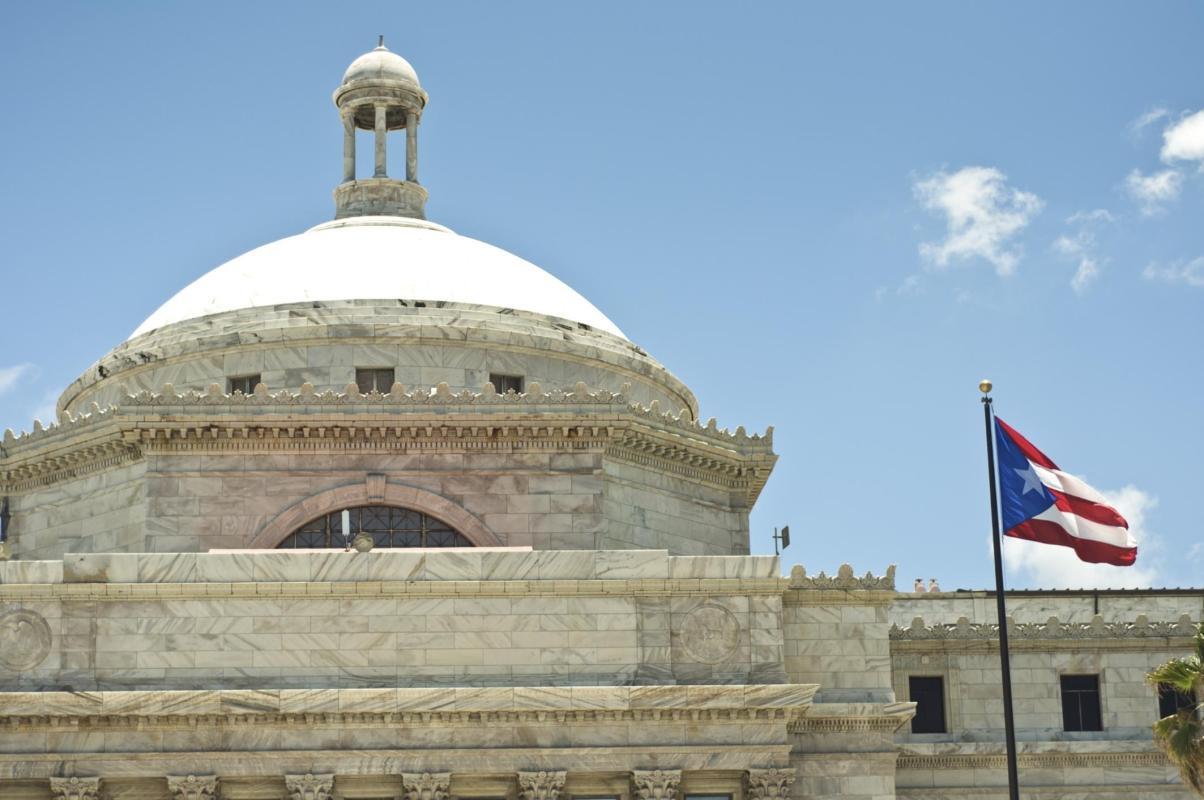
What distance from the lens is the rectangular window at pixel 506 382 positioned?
55.4 metres

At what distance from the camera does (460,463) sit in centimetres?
5256

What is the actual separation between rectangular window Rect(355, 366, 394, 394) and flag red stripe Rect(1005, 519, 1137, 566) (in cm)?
1591

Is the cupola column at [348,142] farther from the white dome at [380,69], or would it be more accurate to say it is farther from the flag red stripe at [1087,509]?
the flag red stripe at [1087,509]

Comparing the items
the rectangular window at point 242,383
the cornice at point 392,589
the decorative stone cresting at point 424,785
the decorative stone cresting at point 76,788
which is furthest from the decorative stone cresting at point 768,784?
the rectangular window at point 242,383

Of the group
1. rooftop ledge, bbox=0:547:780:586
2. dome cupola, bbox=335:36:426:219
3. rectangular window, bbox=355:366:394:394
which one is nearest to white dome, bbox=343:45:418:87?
dome cupola, bbox=335:36:426:219

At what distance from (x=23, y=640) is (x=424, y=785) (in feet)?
27.1

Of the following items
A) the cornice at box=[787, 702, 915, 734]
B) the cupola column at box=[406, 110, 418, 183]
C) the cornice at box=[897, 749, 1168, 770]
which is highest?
the cupola column at box=[406, 110, 418, 183]

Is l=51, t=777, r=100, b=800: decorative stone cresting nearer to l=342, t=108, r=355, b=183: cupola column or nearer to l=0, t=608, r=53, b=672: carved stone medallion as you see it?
l=0, t=608, r=53, b=672: carved stone medallion

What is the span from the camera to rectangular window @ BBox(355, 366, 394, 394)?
5484 centimetres

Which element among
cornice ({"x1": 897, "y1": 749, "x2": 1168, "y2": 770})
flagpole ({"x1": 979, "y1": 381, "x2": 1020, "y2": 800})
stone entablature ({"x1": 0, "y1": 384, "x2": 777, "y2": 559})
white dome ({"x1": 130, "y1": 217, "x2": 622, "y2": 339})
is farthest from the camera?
white dome ({"x1": 130, "y1": 217, "x2": 622, "y2": 339})

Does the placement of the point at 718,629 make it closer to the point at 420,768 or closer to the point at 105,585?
the point at 420,768

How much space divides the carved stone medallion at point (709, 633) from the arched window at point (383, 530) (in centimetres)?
685

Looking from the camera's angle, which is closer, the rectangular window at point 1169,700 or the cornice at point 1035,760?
the cornice at point 1035,760

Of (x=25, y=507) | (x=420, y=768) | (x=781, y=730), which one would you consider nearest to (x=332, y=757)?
(x=420, y=768)
